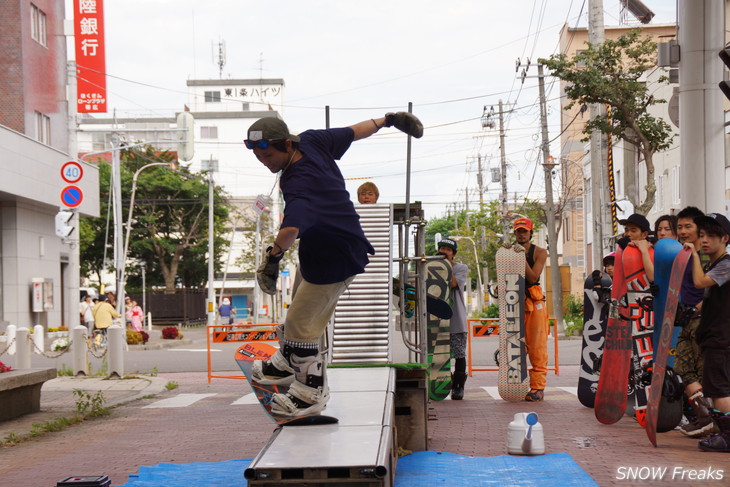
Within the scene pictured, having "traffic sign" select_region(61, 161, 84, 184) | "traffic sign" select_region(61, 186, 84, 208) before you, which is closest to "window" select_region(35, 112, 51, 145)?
"traffic sign" select_region(61, 186, 84, 208)

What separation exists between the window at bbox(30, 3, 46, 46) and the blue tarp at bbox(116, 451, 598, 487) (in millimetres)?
32184

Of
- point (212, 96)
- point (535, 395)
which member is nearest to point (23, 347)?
point (535, 395)

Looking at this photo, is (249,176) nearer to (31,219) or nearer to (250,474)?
(31,219)

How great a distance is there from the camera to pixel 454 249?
11.6 meters

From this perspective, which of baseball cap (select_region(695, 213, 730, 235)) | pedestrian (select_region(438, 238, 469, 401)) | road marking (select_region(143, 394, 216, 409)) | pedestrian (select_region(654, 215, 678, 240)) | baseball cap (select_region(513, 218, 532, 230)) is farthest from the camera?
road marking (select_region(143, 394, 216, 409))

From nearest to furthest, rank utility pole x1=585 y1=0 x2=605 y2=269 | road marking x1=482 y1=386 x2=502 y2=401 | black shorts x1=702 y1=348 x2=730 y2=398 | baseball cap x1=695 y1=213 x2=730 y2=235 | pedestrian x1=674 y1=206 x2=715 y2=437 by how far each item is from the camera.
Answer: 1. black shorts x1=702 y1=348 x2=730 y2=398
2. baseball cap x1=695 y1=213 x2=730 y2=235
3. pedestrian x1=674 y1=206 x2=715 y2=437
4. road marking x1=482 y1=386 x2=502 y2=401
5. utility pole x1=585 y1=0 x2=605 y2=269

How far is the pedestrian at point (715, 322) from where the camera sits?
23.0ft

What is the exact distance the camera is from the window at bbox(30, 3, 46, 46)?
116 feet

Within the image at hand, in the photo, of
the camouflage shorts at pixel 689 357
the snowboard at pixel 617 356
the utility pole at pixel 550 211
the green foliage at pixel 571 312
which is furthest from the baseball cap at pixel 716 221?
the green foliage at pixel 571 312

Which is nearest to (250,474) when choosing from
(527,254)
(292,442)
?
(292,442)

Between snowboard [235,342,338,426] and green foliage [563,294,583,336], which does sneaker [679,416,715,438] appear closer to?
snowboard [235,342,338,426]

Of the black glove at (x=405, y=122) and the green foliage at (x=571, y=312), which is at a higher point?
the black glove at (x=405, y=122)

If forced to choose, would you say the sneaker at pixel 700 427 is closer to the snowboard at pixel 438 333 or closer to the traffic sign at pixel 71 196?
the snowboard at pixel 438 333

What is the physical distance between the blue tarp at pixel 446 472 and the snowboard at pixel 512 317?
3.83 m
